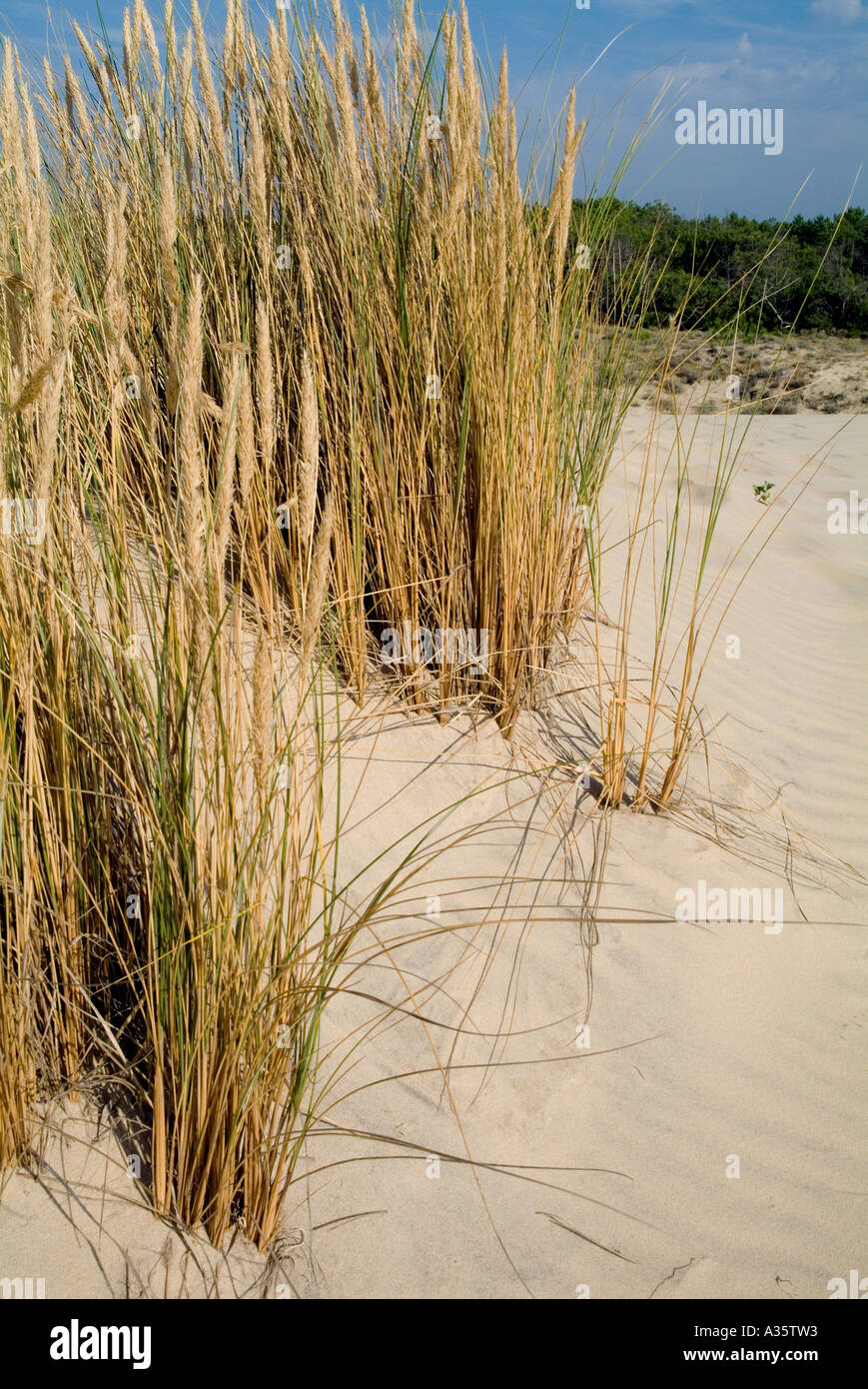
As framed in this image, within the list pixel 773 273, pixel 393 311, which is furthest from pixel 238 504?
pixel 773 273

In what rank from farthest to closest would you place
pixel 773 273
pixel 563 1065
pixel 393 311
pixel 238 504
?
pixel 773 273 < pixel 393 311 < pixel 563 1065 < pixel 238 504

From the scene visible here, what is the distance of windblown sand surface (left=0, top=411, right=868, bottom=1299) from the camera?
1.54 m

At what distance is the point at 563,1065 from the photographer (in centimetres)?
193

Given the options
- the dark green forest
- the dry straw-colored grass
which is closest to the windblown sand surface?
the dry straw-colored grass

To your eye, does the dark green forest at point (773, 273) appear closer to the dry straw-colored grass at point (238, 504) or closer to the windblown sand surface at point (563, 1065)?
the dry straw-colored grass at point (238, 504)

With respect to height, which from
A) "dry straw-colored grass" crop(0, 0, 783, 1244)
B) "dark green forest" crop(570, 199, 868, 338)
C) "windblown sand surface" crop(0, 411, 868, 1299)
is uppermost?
"dark green forest" crop(570, 199, 868, 338)

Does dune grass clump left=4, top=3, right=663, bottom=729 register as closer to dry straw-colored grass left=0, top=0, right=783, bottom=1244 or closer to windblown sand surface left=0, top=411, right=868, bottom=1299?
dry straw-colored grass left=0, top=0, right=783, bottom=1244

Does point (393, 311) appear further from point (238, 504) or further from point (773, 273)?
point (773, 273)

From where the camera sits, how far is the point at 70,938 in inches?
60.7

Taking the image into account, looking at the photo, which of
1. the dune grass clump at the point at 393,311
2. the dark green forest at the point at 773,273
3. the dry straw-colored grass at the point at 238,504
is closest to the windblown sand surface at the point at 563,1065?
the dry straw-colored grass at the point at 238,504

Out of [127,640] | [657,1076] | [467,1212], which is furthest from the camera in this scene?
[657,1076]

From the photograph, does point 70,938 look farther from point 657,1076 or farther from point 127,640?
point 657,1076

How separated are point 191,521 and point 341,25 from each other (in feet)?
7.03


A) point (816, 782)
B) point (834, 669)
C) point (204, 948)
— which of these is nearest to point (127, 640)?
point (204, 948)
